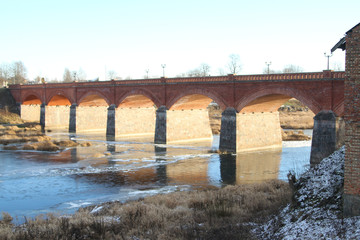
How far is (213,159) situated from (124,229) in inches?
730

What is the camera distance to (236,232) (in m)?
9.41

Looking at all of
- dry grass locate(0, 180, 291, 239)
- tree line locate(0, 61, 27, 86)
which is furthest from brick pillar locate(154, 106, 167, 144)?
tree line locate(0, 61, 27, 86)

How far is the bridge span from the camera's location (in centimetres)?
2561

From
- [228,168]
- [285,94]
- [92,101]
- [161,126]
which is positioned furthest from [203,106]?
[92,101]

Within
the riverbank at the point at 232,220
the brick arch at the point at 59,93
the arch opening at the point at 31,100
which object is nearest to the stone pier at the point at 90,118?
the brick arch at the point at 59,93

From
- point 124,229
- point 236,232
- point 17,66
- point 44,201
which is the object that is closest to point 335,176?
point 236,232

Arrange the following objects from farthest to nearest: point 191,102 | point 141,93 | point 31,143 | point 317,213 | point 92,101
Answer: point 92,101, point 141,93, point 191,102, point 31,143, point 317,213

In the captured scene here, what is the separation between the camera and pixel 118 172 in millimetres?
23156

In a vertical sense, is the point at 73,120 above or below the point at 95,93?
below

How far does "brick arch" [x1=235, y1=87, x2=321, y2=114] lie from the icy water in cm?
386

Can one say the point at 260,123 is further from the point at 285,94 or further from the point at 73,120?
the point at 73,120

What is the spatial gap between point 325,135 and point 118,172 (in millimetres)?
13391

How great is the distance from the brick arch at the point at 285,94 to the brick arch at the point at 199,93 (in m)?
1.55

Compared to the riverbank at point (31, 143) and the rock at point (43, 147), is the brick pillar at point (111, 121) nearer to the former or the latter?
the riverbank at point (31, 143)
